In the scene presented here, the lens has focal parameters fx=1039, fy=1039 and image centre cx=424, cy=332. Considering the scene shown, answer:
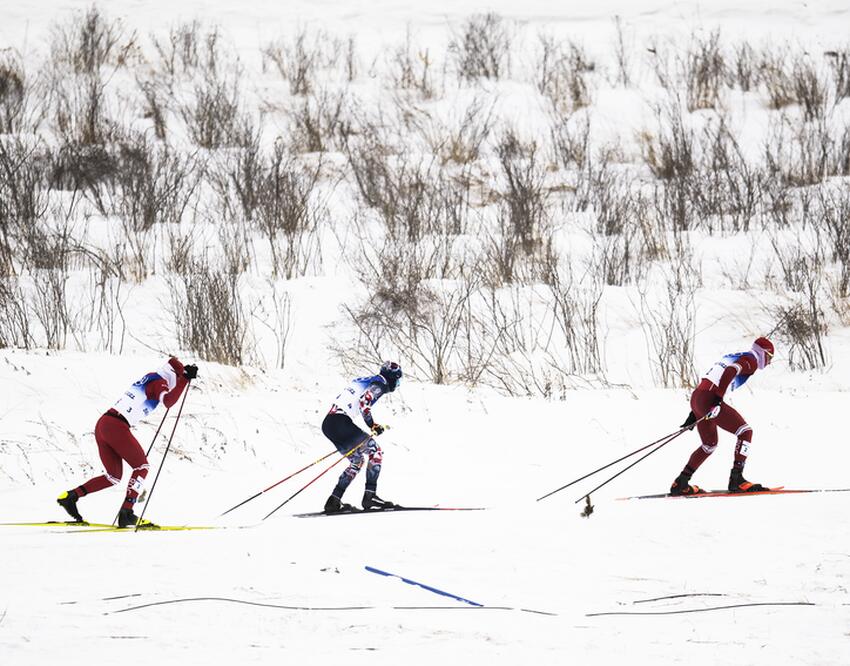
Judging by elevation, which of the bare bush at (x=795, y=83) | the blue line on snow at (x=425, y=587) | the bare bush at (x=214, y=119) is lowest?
the blue line on snow at (x=425, y=587)

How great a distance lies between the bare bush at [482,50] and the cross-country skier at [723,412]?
18.3 metres

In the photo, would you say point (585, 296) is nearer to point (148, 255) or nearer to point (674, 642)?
point (148, 255)

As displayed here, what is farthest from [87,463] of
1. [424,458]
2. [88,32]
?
[88,32]

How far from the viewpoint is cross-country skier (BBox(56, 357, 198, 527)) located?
9.16 metres

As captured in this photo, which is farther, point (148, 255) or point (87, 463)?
point (148, 255)

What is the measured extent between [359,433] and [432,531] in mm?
1423

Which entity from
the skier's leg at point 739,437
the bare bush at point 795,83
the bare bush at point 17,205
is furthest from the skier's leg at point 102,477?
the bare bush at point 795,83

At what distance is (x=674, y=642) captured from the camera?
5695 millimetres

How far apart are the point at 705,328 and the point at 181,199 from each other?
10.9m

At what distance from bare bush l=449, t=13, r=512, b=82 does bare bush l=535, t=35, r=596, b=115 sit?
3.46ft

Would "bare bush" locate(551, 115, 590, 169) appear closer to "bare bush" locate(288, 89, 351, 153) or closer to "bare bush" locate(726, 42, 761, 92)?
"bare bush" locate(726, 42, 761, 92)

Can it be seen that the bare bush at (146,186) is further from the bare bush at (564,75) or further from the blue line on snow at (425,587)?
the blue line on snow at (425,587)

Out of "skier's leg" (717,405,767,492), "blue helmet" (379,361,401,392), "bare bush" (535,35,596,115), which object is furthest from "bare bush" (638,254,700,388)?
"bare bush" (535,35,596,115)

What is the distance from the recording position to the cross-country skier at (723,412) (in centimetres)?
985
